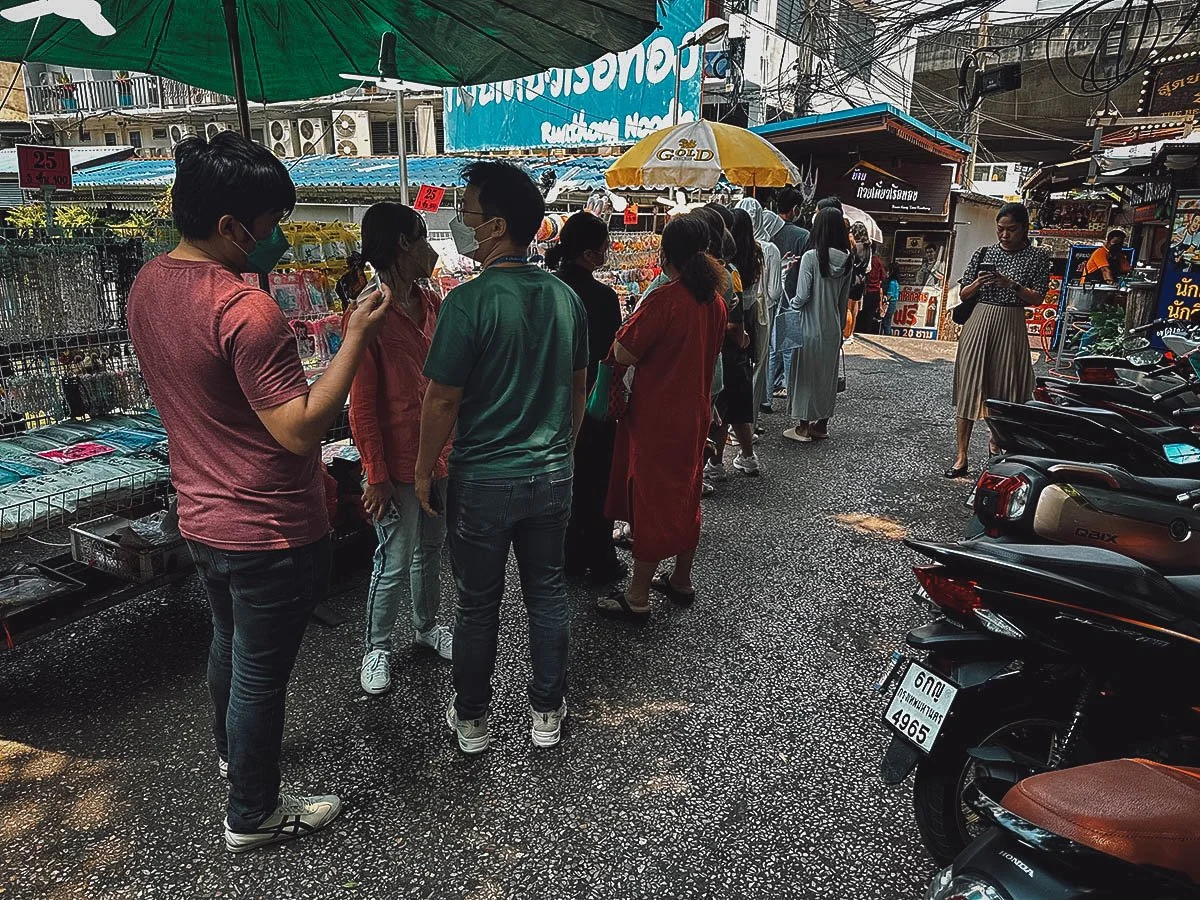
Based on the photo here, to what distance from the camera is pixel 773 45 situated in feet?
59.7

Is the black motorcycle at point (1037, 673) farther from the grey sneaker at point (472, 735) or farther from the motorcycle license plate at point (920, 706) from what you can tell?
the grey sneaker at point (472, 735)

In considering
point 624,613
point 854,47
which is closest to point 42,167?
point 624,613

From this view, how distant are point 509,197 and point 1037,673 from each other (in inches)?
78.4

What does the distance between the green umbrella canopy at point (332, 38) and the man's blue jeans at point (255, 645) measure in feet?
6.91

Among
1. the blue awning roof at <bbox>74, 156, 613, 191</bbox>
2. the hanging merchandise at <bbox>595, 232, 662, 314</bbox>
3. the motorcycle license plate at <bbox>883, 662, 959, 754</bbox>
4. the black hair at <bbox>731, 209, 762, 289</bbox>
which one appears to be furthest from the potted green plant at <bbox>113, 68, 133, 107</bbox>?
the motorcycle license plate at <bbox>883, 662, 959, 754</bbox>

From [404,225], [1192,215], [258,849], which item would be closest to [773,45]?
[1192,215]

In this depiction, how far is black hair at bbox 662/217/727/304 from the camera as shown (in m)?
3.20

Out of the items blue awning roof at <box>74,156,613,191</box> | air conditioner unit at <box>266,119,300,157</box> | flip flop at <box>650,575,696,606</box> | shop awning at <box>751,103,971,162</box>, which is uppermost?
air conditioner unit at <box>266,119,300,157</box>

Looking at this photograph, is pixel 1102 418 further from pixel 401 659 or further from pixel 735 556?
pixel 401 659

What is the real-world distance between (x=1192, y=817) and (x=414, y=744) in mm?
2236

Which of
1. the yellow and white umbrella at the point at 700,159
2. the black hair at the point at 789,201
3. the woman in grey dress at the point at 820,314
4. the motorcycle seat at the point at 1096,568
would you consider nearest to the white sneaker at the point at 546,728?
the motorcycle seat at the point at 1096,568

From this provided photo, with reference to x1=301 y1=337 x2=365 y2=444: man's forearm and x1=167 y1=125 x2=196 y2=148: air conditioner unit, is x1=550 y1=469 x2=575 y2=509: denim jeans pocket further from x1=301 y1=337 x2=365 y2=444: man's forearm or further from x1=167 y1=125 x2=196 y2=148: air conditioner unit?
x1=167 y1=125 x2=196 y2=148: air conditioner unit

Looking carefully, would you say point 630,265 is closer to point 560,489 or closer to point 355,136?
point 560,489

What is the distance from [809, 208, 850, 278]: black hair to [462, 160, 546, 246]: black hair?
4.18 m
